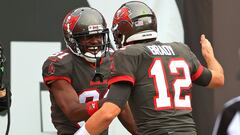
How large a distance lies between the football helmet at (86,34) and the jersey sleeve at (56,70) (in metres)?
0.14

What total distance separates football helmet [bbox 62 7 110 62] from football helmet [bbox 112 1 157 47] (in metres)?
0.29

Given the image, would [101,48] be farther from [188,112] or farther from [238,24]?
[238,24]

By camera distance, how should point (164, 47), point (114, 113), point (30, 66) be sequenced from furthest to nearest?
point (30, 66) < point (164, 47) < point (114, 113)

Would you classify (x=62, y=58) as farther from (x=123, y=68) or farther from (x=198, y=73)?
(x=198, y=73)

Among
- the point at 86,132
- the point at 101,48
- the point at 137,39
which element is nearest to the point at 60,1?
the point at 101,48

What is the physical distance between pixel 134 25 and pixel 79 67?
59 cm

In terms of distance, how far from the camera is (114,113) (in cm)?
373

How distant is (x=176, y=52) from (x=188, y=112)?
361 mm

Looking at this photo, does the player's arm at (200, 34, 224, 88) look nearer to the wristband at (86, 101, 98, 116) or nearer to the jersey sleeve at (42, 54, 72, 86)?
the wristband at (86, 101, 98, 116)

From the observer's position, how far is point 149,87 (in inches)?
151

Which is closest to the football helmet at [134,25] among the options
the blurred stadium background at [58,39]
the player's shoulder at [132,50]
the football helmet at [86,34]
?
the player's shoulder at [132,50]

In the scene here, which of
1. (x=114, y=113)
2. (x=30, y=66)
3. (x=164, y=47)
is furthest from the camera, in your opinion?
(x=30, y=66)

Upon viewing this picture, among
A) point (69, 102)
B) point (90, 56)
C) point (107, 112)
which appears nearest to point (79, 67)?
point (90, 56)

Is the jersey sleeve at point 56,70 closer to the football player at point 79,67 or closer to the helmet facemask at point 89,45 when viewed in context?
the football player at point 79,67
